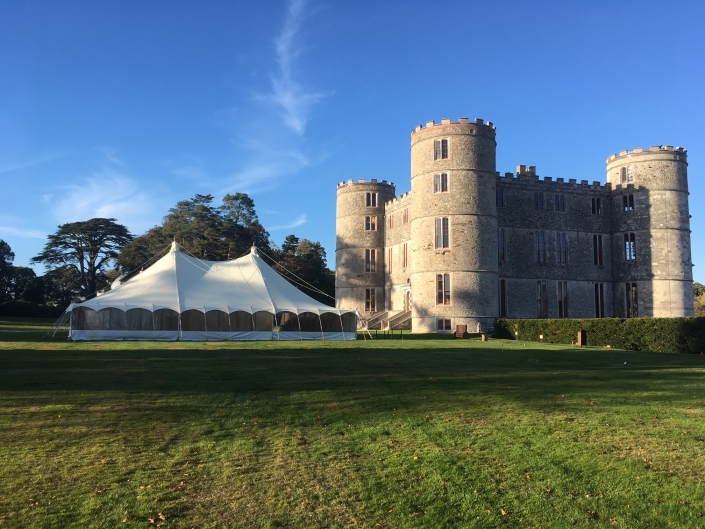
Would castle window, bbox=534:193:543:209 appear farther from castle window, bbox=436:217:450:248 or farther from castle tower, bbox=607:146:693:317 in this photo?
castle window, bbox=436:217:450:248

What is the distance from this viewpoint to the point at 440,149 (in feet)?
99.6

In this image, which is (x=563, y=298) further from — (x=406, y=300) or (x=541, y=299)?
(x=406, y=300)

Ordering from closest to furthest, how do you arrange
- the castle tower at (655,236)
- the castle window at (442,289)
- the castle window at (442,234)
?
the castle window at (442,289) < the castle window at (442,234) < the castle tower at (655,236)

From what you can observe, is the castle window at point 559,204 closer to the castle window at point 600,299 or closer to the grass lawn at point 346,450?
the castle window at point 600,299

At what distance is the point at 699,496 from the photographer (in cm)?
477

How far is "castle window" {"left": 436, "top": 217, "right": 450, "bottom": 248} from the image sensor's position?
1181 inches

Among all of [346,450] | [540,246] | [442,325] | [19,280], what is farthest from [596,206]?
[19,280]


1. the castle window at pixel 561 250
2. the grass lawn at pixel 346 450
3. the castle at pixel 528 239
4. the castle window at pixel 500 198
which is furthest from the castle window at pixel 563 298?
the grass lawn at pixel 346 450

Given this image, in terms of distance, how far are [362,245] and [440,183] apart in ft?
32.8

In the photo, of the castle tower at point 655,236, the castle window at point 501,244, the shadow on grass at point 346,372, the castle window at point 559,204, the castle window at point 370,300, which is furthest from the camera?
the castle window at point 370,300

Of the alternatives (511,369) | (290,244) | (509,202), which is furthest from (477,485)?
(290,244)

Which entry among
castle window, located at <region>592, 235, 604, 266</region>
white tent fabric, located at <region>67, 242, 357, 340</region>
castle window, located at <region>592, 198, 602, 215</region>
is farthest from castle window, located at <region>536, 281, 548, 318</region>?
white tent fabric, located at <region>67, 242, 357, 340</region>

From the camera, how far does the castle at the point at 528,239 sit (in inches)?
1177

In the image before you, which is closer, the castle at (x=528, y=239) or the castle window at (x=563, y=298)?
the castle at (x=528, y=239)
